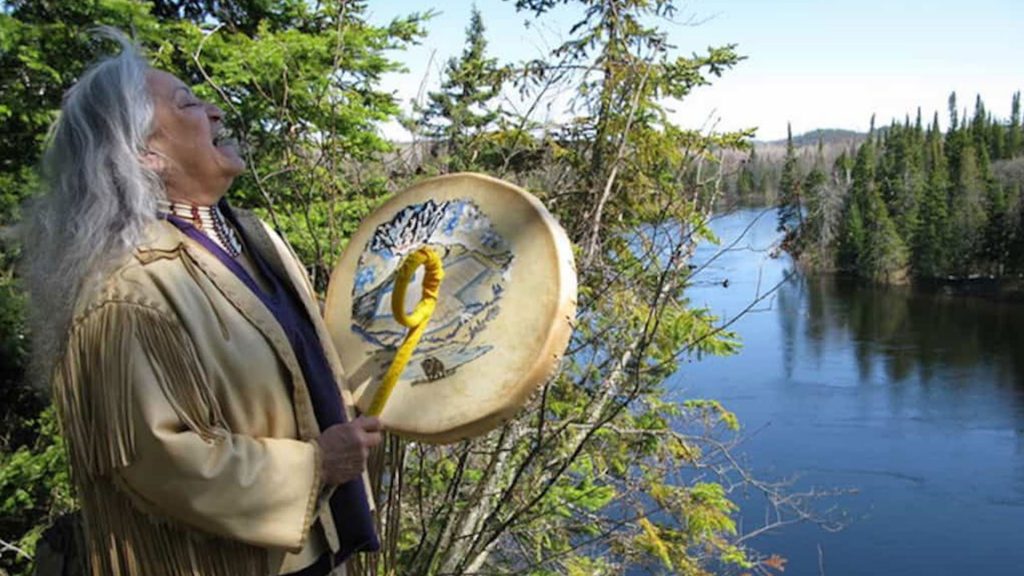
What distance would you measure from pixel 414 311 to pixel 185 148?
1.50 feet

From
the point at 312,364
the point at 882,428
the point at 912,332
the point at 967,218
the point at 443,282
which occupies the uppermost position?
the point at 443,282

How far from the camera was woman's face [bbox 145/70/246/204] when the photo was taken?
4.23 feet

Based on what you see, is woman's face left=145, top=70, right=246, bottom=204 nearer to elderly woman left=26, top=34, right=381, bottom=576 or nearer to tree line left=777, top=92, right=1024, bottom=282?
elderly woman left=26, top=34, right=381, bottom=576

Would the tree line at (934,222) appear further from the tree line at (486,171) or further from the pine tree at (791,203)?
the pine tree at (791,203)

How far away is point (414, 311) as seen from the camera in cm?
152

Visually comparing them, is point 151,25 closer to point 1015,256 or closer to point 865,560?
point 865,560

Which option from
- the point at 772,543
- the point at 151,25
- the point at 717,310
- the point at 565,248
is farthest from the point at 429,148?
the point at 717,310

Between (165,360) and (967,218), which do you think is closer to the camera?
(165,360)

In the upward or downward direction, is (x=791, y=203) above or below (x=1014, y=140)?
below

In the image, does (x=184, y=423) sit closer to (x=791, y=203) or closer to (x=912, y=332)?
(x=791, y=203)

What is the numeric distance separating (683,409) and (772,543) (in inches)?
438

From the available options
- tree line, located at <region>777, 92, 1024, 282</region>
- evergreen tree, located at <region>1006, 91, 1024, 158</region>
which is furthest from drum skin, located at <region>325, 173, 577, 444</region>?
evergreen tree, located at <region>1006, 91, 1024, 158</region>

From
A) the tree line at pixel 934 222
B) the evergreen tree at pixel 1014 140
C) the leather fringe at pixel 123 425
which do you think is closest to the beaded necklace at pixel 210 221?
the leather fringe at pixel 123 425

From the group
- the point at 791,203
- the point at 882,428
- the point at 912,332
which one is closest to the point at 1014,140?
A: the point at 912,332
